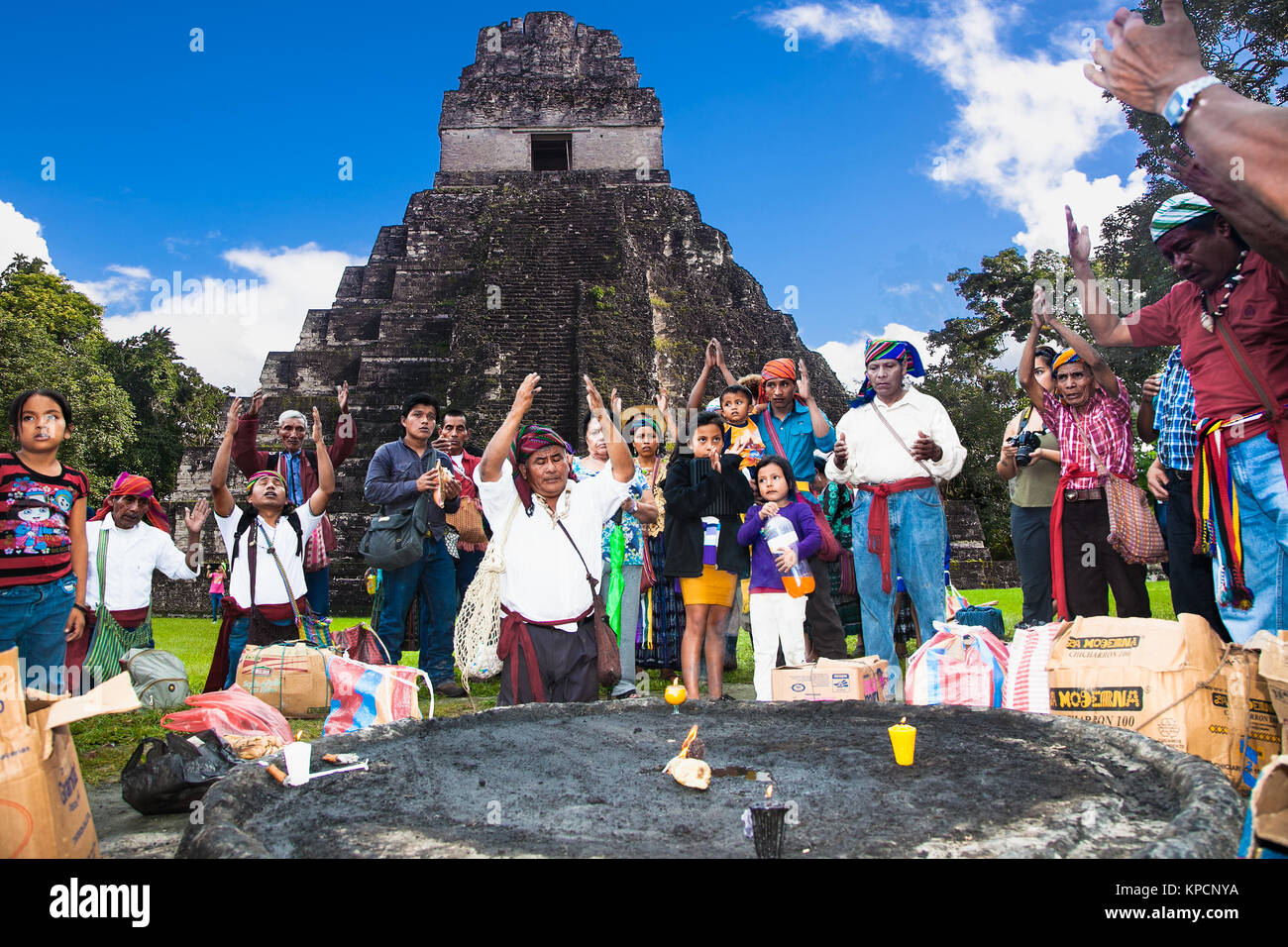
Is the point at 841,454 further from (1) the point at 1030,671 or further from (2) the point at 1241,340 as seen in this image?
(2) the point at 1241,340

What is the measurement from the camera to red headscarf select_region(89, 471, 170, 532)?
6.11 m

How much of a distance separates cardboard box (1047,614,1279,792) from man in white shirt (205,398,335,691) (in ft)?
14.0

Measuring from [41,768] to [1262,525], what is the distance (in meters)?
3.76

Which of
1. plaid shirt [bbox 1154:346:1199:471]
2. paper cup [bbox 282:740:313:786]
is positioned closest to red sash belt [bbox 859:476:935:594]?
plaid shirt [bbox 1154:346:1199:471]

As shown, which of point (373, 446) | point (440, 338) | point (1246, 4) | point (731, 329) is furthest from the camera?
point (731, 329)

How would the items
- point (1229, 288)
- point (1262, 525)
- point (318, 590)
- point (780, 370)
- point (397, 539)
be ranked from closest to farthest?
point (1262, 525) < point (1229, 288) < point (397, 539) < point (780, 370) < point (318, 590)

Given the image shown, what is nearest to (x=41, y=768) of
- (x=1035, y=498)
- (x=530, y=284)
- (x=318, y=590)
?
(x=318, y=590)

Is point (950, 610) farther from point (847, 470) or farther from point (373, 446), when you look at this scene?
point (373, 446)

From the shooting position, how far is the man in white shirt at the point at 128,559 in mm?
5914

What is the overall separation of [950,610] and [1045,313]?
64.5 inches

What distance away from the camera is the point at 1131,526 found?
4477mm
